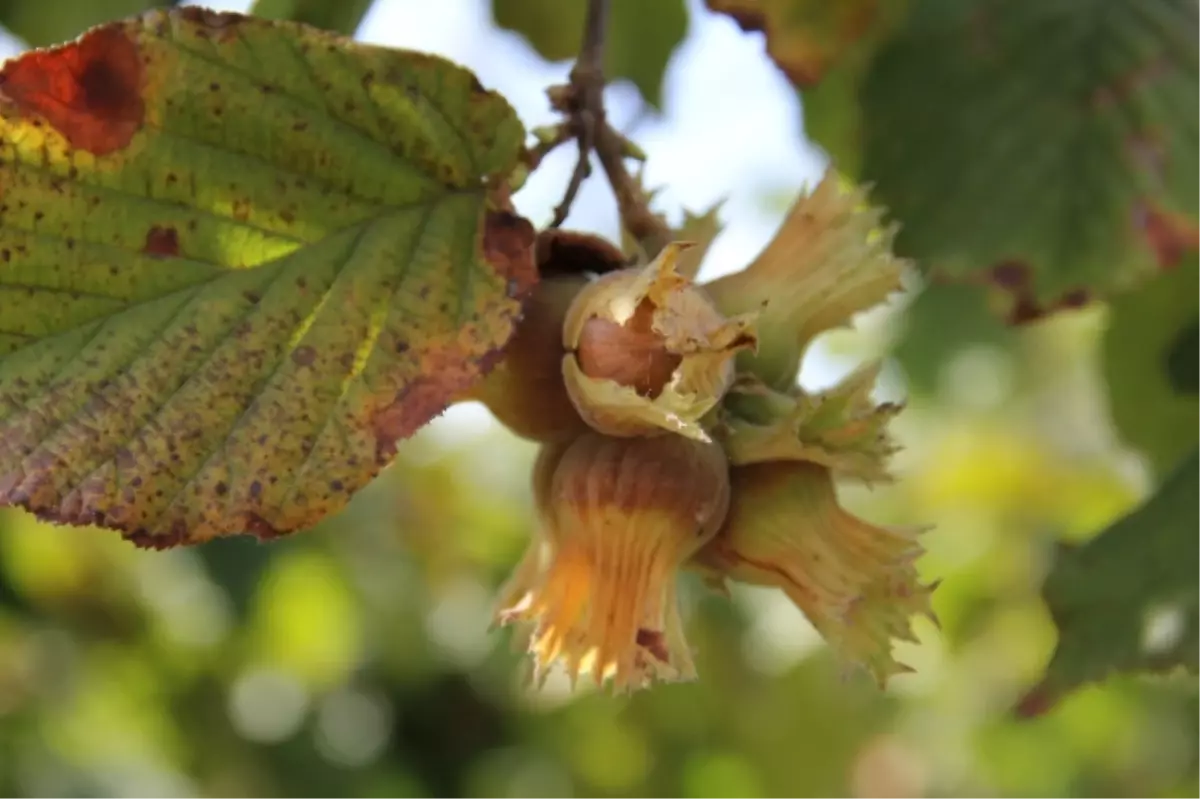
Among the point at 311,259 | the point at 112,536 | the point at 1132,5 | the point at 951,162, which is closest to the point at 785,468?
the point at 311,259

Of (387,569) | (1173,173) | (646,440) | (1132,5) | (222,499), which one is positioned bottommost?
(387,569)

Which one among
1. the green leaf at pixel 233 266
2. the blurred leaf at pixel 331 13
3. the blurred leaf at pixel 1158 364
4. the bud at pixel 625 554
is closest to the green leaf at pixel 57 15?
the blurred leaf at pixel 331 13

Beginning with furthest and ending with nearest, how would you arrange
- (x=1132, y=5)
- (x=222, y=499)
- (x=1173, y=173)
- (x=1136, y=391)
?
1. (x=1136, y=391)
2. (x=1132, y=5)
3. (x=1173, y=173)
4. (x=222, y=499)

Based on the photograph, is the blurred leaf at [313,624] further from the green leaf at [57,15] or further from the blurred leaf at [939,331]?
the green leaf at [57,15]

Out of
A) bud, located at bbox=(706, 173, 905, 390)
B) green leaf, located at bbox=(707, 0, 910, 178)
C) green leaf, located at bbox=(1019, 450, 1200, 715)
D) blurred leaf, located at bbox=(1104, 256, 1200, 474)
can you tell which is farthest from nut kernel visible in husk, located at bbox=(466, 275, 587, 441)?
blurred leaf, located at bbox=(1104, 256, 1200, 474)

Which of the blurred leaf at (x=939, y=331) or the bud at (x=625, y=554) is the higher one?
the bud at (x=625, y=554)

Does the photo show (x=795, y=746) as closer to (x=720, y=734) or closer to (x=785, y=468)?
(x=720, y=734)

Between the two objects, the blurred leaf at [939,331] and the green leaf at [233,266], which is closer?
the green leaf at [233,266]
